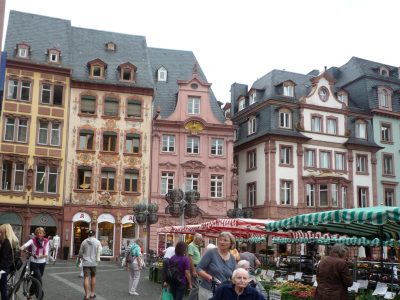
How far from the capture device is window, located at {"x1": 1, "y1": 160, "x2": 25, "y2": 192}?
119 ft

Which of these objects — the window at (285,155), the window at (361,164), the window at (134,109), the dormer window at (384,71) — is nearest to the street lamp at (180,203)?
the window at (134,109)

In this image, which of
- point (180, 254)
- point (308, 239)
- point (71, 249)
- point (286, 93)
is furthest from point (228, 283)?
point (286, 93)

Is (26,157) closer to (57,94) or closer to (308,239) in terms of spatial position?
(57,94)

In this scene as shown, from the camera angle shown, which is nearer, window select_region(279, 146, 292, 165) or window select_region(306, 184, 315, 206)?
window select_region(279, 146, 292, 165)

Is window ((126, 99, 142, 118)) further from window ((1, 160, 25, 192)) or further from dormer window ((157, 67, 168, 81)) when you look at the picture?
window ((1, 160, 25, 192))

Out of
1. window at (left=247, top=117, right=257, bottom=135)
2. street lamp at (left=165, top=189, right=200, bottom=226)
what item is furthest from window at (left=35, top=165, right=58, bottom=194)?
street lamp at (left=165, top=189, right=200, bottom=226)

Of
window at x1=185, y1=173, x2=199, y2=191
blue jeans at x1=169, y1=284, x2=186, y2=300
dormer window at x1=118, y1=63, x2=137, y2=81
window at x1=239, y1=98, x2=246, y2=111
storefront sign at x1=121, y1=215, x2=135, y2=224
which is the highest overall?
dormer window at x1=118, y1=63, x2=137, y2=81

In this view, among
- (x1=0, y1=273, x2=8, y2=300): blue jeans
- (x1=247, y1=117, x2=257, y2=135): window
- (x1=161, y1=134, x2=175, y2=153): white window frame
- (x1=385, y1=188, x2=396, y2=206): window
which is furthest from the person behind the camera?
(x1=385, y1=188, x2=396, y2=206): window

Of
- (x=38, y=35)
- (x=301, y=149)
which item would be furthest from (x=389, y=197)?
(x=38, y=35)

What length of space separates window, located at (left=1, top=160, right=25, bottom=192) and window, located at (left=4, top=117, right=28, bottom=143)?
1611mm

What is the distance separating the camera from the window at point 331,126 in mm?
44219

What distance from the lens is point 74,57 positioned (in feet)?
135

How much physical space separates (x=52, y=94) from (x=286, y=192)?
18579 mm

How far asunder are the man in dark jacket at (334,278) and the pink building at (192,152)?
1206 inches
